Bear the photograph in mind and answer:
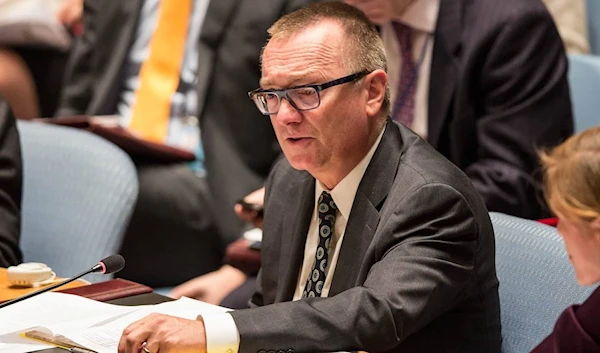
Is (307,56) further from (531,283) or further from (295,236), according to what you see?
(531,283)

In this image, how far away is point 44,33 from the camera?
438 cm

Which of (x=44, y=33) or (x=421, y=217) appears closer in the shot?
(x=421, y=217)

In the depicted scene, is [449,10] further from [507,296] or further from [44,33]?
[44,33]

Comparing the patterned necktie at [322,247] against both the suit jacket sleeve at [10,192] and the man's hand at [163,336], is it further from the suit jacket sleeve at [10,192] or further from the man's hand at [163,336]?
the suit jacket sleeve at [10,192]

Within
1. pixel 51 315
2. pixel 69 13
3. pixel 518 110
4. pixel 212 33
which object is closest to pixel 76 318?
pixel 51 315

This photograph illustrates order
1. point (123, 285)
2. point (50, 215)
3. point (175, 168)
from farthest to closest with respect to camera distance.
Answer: point (175, 168) < point (50, 215) < point (123, 285)

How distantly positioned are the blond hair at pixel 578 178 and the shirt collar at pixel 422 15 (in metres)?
1.77

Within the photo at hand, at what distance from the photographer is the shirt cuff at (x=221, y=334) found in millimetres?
1667

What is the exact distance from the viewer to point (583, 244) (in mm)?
1510

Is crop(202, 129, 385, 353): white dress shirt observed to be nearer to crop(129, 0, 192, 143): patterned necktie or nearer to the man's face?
the man's face

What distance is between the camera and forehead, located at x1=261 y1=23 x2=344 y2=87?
2.00m

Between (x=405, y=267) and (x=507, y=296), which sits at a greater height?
(x=405, y=267)

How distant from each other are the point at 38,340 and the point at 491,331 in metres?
0.81

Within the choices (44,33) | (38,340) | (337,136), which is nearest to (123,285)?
(38,340)
